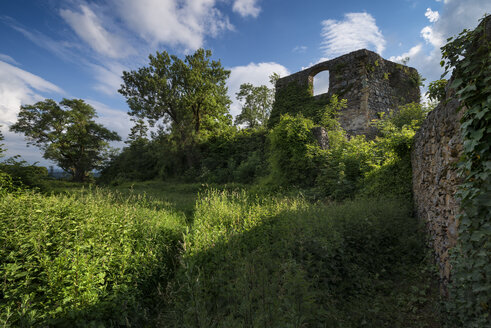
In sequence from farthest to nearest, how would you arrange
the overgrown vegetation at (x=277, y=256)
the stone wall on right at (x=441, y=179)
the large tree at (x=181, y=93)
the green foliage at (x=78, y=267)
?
the large tree at (x=181, y=93) → the stone wall on right at (x=441, y=179) → the green foliage at (x=78, y=267) → the overgrown vegetation at (x=277, y=256)

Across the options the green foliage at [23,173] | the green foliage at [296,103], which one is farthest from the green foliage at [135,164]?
the green foliage at [296,103]

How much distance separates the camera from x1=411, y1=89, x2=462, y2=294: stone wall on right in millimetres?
3133

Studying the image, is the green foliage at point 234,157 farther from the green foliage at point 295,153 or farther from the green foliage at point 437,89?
the green foliage at point 437,89

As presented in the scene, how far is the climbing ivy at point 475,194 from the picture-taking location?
2047 millimetres

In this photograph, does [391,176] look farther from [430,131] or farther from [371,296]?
[371,296]

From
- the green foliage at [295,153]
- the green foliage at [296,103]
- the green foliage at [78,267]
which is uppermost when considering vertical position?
the green foliage at [296,103]

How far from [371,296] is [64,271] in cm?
436

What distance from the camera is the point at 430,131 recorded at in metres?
4.25

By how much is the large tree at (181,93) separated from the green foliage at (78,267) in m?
14.6

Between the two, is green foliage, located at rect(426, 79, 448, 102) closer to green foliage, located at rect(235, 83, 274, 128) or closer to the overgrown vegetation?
the overgrown vegetation

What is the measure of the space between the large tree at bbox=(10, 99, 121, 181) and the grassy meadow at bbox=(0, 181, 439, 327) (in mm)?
23687

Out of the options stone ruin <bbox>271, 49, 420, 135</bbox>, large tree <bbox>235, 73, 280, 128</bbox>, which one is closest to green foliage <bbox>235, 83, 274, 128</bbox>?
large tree <bbox>235, 73, 280, 128</bbox>

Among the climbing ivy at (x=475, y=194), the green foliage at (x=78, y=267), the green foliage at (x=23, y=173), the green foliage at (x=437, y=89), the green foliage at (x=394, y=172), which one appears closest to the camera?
the climbing ivy at (x=475, y=194)

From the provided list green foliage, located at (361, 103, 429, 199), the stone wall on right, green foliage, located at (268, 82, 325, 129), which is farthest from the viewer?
green foliage, located at (268, 82, 325, 129)
